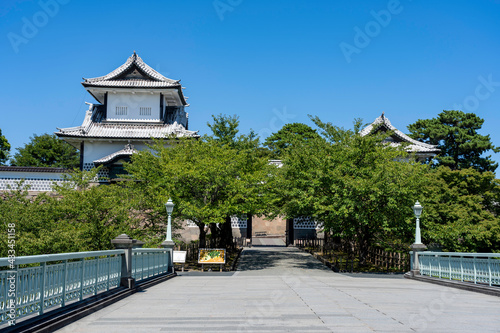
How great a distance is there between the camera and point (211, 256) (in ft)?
74.7

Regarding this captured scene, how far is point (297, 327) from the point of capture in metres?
6.93

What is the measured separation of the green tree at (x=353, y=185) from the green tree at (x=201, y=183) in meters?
2.40

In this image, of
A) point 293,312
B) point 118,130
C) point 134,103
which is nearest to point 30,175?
point 118,130

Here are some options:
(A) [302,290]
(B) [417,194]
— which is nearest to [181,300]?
(A) [302,290]

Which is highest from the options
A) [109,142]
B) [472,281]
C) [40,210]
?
[109,142]

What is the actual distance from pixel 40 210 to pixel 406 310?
673 inches

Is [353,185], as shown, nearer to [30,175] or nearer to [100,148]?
[100,148]

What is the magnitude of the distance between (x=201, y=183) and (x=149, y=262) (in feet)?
30.6

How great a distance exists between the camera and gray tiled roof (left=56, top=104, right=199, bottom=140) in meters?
36.1

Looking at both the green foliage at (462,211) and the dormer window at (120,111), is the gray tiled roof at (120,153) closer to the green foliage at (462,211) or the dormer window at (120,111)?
the dormer window at (120,111)

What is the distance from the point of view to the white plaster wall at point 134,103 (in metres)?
38.7

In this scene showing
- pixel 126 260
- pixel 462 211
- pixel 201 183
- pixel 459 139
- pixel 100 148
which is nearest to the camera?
pixel 126 260

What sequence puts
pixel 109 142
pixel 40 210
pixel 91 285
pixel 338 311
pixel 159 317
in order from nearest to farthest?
pixel 159 317 < pixel 338 311 < pixel 91 285 < pixel 40 210 < pixel 109 142

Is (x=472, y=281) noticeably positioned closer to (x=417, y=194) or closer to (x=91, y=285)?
(x=417, y=194)
